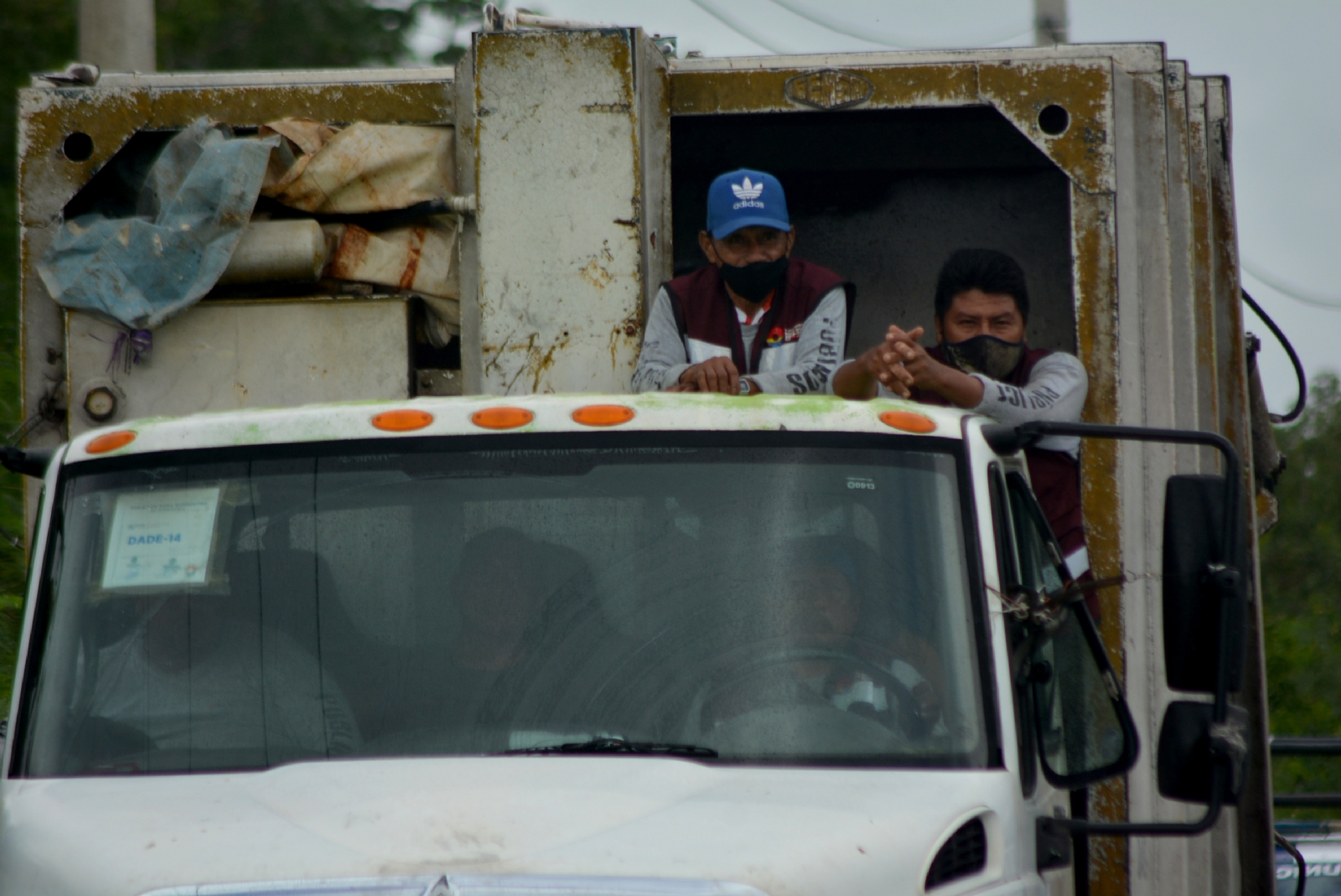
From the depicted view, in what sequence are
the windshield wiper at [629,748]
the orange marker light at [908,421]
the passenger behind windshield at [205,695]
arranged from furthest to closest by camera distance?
the orange marker light at [908,421], the passenger behind windshield at [205,695], the windshield wiper at [629,748]

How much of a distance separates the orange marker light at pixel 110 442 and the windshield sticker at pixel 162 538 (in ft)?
0.44

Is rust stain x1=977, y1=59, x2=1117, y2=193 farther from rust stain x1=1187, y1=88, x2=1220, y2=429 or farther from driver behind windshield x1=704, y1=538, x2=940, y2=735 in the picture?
driver behind windshield x1=704, y1=538, x2=940, y2=735

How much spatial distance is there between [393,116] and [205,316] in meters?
0.76

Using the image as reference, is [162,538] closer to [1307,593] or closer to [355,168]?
[355,168]

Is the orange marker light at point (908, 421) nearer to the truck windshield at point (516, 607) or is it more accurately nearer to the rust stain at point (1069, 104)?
the truck windshield at point (516, 607)

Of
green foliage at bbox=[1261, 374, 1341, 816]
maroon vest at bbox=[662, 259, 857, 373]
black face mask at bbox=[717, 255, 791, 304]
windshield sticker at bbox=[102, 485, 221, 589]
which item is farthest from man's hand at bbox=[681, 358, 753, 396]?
green foliage at bbox=[1261, 374, 1341, 816]

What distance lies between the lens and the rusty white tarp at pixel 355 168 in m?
4.41

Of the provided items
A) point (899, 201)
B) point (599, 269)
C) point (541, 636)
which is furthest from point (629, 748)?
point (899, 201)

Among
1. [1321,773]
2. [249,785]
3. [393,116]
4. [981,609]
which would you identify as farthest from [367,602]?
[1321,773]

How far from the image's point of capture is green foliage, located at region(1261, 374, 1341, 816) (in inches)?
492

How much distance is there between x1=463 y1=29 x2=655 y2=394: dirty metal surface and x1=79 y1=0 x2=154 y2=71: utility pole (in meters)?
4.33

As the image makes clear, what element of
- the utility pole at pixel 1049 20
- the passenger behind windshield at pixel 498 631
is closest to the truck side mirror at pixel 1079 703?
the passenger behind windshield at pixel 498 631

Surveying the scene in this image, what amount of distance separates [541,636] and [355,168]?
1987 millimetres

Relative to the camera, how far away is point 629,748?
276 cm
